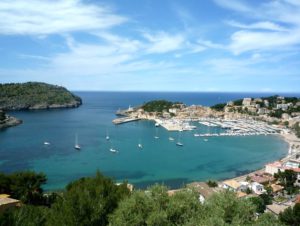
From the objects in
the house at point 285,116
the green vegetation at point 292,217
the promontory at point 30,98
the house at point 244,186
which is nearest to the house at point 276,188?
the house at point 244,186

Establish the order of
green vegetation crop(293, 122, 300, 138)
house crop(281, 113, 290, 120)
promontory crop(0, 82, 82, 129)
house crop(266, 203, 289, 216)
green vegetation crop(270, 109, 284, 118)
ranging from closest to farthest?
house crop(266, 203, 289, 216) < green vegetation crop(293, 122, 300, 138) < house crop(281, 113, 290, 120) < green vegetation crop(270, 109, 284, 118) < promontory crop(0, 82, 82, 129)

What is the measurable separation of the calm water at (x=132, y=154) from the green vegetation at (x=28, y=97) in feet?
91.0

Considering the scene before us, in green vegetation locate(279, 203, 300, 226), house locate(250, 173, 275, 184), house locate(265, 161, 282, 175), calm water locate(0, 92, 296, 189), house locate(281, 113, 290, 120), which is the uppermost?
house locate(281, 113, 290, 120)

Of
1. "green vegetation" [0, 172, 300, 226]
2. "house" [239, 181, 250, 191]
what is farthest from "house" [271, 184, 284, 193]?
"green vegetation" [0, 172, 300, 226]

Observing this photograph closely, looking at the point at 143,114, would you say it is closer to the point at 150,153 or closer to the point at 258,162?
the point at 150,153

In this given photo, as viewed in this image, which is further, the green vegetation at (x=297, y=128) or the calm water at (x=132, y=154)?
the green vegetation at (x=297, y=128)

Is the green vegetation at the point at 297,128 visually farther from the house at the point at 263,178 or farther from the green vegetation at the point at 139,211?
the green vegetation at the point at 139,211

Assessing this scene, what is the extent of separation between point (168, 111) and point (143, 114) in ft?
19.4

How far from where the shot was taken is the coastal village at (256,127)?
20.5 m

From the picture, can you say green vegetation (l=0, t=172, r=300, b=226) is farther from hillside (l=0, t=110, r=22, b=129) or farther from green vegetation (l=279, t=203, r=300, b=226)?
hillside (l=0, t=110, r=22, b=129)

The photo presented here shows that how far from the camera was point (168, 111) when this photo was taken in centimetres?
6919

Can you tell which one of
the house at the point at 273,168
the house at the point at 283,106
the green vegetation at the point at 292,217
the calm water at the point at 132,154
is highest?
the house at the point at 283,106

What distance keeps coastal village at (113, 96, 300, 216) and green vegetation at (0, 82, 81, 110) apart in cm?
2345

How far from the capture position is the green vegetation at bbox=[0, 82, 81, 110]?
3006 inches
